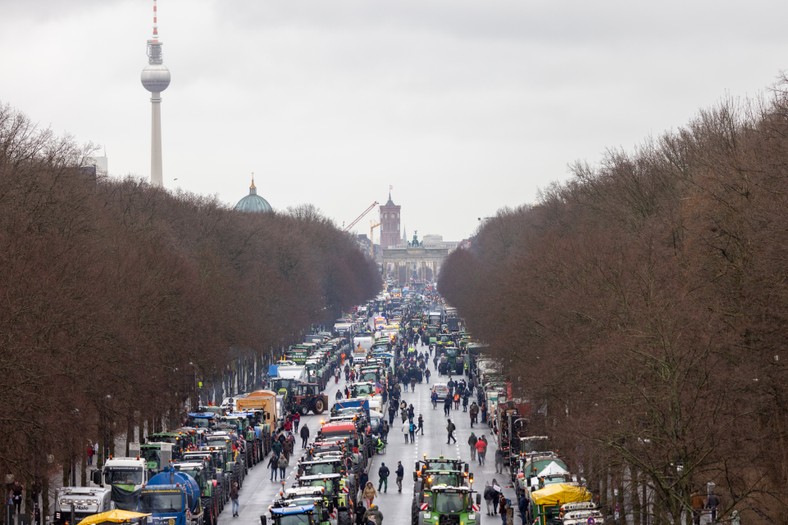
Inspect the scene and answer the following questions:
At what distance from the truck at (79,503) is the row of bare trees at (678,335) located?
12638mm

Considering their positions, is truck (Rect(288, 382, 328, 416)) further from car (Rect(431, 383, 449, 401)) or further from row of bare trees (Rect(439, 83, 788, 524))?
row of bare trees (Rect(439, 83, 788, 524))

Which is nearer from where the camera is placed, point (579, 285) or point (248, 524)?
point (248, 524)

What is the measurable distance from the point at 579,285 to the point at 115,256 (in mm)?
20391

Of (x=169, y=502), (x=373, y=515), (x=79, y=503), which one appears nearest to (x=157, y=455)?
(x=169, y=502)

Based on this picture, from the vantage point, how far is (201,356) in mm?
78875

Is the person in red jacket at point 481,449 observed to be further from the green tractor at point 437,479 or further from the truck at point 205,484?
the truck at point 205,484

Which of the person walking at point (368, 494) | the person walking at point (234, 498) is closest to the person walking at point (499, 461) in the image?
the person walking at point (368, 494)

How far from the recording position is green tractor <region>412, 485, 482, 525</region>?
45.9 m

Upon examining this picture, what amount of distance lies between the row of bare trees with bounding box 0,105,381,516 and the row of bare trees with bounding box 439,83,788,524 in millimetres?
13909

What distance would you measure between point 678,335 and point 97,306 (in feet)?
75.9

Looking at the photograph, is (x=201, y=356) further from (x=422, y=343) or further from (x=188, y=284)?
(x=422, y=343)

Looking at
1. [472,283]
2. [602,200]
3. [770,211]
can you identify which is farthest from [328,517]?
[472,283]

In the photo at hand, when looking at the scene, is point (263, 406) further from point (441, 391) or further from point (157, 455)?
point (441, 391)

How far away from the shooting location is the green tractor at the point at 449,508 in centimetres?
4588
